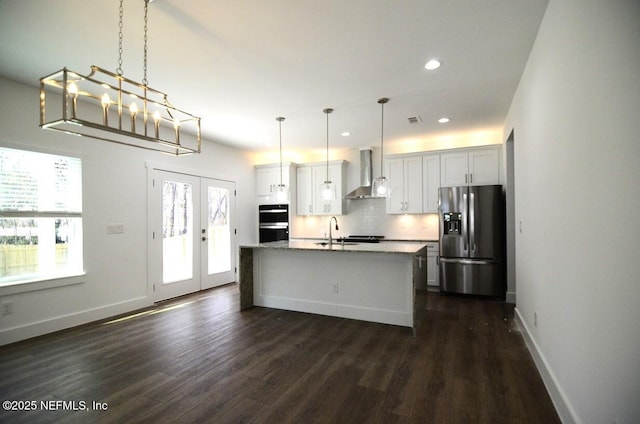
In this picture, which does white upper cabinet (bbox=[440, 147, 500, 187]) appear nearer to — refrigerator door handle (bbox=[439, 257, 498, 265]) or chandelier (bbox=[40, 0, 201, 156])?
refrigerator door handle (bbox=[439, 257, 498, 265])

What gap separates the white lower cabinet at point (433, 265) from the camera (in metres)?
5.31

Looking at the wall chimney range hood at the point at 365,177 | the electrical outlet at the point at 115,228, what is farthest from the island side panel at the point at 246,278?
Result: the wall chimney range hood at the point at 365,177

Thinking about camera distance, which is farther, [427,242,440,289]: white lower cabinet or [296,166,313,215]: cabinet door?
[296,166,313,215]: cabinet door

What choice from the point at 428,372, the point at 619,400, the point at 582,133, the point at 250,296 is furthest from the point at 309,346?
the point at 582,133

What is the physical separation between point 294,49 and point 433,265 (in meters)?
4.21

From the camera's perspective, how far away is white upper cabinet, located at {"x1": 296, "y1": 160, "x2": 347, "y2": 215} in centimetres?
642

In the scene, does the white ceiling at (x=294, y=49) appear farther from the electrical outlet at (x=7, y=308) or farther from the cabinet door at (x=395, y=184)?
the electrical outlet at (x=7, y=308)

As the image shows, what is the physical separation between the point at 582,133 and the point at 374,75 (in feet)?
6.81

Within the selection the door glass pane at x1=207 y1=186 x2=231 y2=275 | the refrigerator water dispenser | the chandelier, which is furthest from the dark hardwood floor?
the door glass pane at x1=207 y1=186 x2=231 y2=275

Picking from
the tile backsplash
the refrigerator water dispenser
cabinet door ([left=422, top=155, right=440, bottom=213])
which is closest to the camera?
the refrigerator water dispenser

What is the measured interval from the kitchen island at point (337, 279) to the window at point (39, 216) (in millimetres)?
2127

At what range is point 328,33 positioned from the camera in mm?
2475

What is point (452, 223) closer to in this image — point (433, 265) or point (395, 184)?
point (433, 265)

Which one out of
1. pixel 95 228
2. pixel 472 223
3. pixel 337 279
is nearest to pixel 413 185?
pixel 472 223
